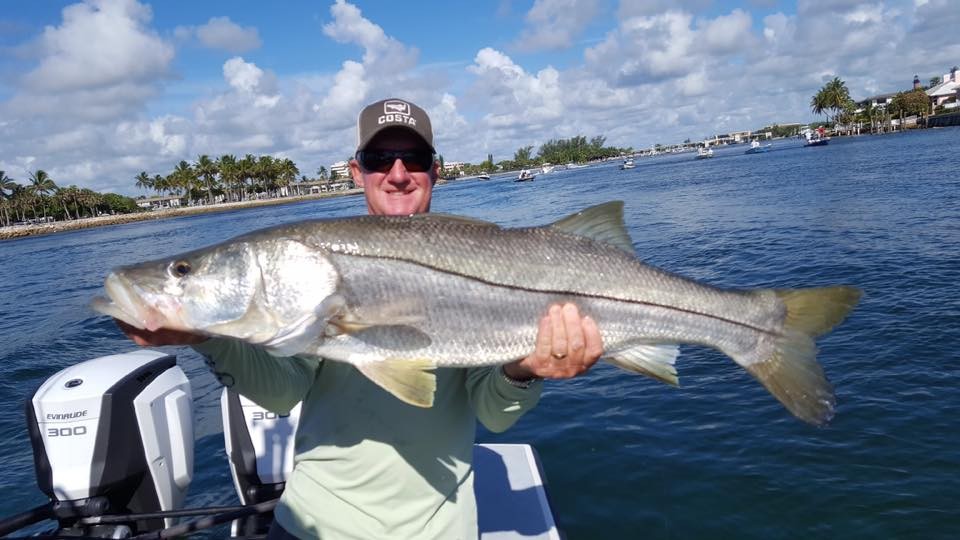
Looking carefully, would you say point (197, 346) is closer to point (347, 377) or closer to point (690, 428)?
point (347, 377)

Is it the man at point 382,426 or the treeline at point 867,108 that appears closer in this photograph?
the man at point 382,426

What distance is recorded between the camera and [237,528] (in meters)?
4.32

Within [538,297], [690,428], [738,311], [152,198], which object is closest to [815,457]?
[690,428]

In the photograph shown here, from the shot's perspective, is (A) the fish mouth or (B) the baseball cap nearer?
(A) the fish mouth

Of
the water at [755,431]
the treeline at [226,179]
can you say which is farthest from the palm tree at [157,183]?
→ the water at [755,431]

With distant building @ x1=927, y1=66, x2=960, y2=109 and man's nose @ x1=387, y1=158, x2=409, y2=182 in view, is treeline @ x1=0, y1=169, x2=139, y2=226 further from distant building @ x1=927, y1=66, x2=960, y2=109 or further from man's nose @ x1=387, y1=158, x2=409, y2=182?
distant building @ x1=927, y1=66, x2=960, y2=109

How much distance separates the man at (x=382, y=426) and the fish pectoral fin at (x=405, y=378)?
26cm

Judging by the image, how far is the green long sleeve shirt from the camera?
8.59 ft

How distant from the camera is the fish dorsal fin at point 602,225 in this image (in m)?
3.06

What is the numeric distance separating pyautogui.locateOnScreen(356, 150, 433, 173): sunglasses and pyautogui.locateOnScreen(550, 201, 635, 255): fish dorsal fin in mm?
892

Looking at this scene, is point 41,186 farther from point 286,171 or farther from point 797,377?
point 797,377

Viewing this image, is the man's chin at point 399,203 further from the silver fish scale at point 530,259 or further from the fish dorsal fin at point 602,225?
the fish dorsal fin at point 602,225

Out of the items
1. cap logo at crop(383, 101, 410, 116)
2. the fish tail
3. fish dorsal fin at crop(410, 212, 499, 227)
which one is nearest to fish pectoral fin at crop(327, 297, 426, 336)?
fish dorsal fin at crop(410, 212, 499, 227)

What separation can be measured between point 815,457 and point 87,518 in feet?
25.8
